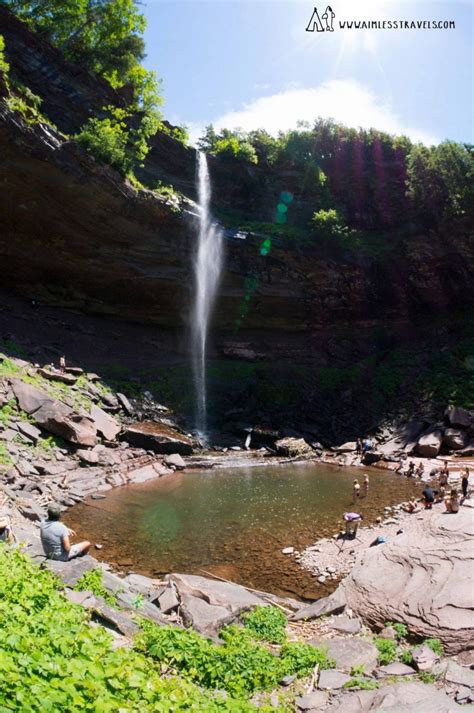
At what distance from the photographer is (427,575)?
8109mm

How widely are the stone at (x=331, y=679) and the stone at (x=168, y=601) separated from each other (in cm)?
264

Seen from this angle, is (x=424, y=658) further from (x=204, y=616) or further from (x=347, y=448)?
(x=347, y=448)

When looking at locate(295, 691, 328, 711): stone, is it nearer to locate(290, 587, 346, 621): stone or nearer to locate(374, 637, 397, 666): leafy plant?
locate(374, 637, 397, 666): leafy plant

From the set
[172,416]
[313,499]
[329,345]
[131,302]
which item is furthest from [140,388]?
[329,345]

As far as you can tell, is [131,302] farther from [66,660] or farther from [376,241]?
[66,660]

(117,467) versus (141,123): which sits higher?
(141,123)

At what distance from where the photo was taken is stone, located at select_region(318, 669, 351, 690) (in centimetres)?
546

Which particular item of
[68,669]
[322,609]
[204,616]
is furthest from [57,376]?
[68,669]

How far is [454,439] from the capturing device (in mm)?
23562

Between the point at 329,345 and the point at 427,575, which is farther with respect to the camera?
the point at 329,345

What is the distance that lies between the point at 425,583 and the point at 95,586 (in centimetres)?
544

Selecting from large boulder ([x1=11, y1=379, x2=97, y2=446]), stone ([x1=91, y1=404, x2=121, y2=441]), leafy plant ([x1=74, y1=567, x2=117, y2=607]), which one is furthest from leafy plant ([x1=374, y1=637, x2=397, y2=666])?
stone ([x1=91, y1=404, x2=121, y2=441])

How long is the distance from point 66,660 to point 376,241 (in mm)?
38491

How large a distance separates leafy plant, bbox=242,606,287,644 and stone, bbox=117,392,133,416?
17309 millimetres
